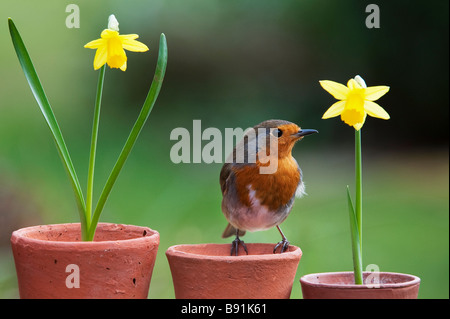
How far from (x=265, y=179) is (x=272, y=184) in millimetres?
20

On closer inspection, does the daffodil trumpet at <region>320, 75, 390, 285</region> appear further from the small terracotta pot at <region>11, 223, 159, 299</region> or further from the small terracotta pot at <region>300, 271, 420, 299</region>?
the small terracotta pot at <region>11, 223, 159, 299</region>

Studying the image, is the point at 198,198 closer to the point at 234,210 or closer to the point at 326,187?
the point at 326,187

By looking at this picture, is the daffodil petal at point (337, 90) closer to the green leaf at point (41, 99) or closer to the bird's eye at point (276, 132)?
the bird's eye at point (276, 132)

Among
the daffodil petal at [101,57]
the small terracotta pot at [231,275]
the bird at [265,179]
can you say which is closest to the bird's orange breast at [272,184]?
the bird at [265,179]

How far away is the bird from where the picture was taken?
1447 mm

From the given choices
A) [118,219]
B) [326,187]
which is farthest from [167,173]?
[326,187]

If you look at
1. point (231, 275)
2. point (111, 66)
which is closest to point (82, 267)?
point (231, 275)

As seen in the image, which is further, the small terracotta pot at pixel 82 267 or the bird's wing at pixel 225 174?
the bird's wing at pixel 225 174

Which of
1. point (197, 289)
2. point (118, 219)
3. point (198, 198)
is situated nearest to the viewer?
point (197, 289)

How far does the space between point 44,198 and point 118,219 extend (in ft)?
1.13

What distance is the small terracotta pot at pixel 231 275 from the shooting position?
48.7 inches

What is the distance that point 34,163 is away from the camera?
9.37 ft

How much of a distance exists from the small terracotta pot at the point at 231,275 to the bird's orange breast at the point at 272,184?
0.66ft

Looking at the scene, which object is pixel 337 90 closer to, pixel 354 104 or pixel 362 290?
pixel 354 104
